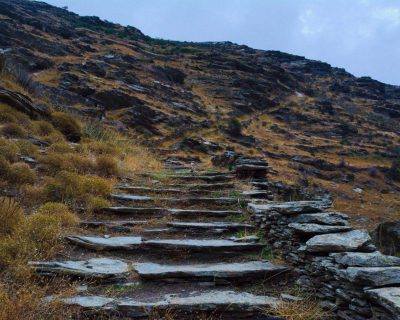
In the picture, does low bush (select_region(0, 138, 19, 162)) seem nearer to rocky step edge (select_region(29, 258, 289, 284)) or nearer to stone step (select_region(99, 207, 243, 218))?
stone step (select_region(99, 207, 243, 218))

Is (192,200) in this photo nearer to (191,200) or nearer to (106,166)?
(191,200)

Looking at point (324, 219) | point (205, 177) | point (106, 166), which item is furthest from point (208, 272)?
point (205, 177)

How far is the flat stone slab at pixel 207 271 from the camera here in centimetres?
563

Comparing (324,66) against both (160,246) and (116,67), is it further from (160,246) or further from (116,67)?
(160,246)

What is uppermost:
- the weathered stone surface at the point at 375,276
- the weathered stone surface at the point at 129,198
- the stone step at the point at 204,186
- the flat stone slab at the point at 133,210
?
the weathered stone surface at the point at 375,276

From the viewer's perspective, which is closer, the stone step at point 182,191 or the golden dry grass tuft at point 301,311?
the golden dry grass tuft at point 301,311

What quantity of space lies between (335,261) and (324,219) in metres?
1.38

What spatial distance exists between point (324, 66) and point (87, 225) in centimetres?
11132

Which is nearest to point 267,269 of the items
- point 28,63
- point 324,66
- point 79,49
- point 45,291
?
point 45,291

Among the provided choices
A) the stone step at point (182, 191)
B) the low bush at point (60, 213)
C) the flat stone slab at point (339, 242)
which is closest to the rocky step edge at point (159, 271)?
the flat stone slab at point (339, 242)

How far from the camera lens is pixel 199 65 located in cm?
7169

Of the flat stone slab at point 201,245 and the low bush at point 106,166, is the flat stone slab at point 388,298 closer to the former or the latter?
the flat stone slab at point 201,245

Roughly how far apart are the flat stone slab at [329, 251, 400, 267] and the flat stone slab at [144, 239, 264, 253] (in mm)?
2253

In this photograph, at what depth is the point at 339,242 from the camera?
5.08 m
